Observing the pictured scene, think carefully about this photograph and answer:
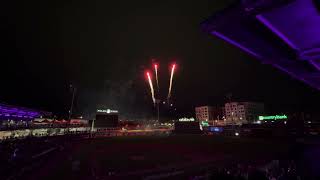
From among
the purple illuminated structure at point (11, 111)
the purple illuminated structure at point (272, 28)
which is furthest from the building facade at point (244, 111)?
the purple illuminated structure at point (272, 28)

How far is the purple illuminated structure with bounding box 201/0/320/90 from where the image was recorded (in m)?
5.46

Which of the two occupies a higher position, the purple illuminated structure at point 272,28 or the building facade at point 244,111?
the purple illuminated structure at point 272,28

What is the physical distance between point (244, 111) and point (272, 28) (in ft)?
622

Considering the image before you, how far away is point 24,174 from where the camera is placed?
44.7 feet

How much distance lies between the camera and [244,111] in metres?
181

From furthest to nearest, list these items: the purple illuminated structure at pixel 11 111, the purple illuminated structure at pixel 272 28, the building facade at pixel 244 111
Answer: the building facade at pixel 244 111, the purple illuminated structure at pixel 11 111, the purple illuminated structure at pixel 272 28

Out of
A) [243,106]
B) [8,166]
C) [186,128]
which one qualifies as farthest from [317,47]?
[243,106]

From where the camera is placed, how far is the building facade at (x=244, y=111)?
17875 centimetres

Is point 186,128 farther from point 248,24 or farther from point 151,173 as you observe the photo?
point 248,24

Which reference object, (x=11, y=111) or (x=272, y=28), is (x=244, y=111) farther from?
(x=272, y=28)

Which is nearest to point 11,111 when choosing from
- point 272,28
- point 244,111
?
point 272,28

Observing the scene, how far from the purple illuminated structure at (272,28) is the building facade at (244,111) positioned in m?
178

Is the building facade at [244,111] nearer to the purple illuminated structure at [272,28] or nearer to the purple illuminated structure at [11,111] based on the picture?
the purple illuminated structure at [11,111]

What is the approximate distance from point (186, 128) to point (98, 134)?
27.1 metres
